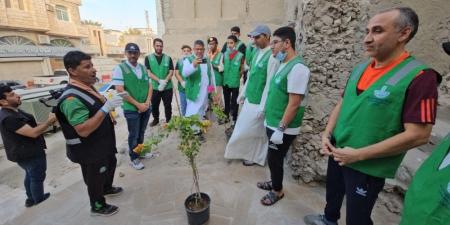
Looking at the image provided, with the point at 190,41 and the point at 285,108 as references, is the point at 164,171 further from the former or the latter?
the point at 190,41

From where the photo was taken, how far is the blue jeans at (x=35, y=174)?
3075mm

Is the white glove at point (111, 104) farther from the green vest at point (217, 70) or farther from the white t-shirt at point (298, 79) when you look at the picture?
the green vest at point (217, 70)

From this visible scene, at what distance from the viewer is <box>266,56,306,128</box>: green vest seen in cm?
219

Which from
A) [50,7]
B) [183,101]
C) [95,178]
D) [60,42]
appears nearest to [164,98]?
[183,101]

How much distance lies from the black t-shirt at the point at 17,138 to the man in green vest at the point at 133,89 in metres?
1.13

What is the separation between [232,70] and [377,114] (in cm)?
354

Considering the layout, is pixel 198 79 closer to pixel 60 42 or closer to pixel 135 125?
pixel 135 125

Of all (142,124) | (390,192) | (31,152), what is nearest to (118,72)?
(142,124)

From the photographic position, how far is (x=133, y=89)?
338 centimetres

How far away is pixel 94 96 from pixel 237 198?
6.20 ft

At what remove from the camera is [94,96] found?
2277mm

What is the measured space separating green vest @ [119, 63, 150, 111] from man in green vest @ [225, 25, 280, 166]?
148cm

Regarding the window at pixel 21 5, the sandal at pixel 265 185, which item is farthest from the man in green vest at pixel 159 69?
the window at pixel 21 5

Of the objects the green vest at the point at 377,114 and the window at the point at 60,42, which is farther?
the window at the point at 60,42
